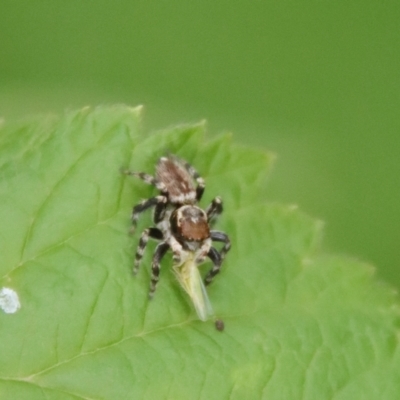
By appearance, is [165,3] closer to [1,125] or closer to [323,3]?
[323,3]

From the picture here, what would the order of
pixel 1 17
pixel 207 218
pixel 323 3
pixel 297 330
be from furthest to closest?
pixel 323 3 < pixel 1 17 < pixel 207 218 < pixel 297 330

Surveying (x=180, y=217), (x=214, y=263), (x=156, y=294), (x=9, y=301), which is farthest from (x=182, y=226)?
(x=9, y=301)

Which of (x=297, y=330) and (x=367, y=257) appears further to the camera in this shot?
(x=367, y=257)

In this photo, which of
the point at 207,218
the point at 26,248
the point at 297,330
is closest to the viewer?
the point at 26,248

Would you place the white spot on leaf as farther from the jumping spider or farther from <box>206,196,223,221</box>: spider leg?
<box>206,196,223,221</box>: spider leg

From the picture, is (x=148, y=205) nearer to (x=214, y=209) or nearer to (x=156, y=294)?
(x=214, y=209)

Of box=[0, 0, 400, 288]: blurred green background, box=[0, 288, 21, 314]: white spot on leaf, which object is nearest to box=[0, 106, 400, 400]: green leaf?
box=[0, 288, 21, 314]: white spot on leaf

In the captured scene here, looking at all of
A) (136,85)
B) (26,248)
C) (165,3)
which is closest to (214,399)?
(26,248)
